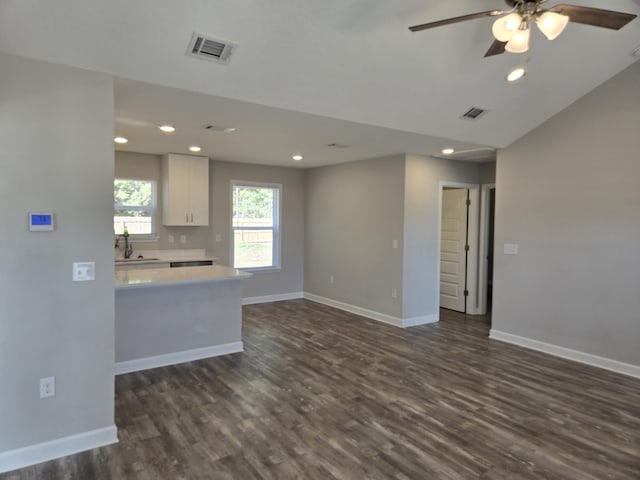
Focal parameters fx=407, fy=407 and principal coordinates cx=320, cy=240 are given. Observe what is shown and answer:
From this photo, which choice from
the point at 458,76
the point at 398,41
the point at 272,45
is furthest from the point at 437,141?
the point at 272,45

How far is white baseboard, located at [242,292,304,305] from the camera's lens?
694 cm

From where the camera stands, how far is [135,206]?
5953 millimetres

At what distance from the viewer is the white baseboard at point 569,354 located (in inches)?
159

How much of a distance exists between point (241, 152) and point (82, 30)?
3.42 meters

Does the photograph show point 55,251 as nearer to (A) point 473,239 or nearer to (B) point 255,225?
(B) point 255,225

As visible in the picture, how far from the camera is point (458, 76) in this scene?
137 inches

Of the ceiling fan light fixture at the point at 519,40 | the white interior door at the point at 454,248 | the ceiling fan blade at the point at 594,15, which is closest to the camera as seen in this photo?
the ceiling fan blade at the point at 594,15

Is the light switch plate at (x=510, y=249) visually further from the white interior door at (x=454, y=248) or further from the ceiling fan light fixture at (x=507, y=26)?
the ceiling fan light fixture at (x=507, y=26)

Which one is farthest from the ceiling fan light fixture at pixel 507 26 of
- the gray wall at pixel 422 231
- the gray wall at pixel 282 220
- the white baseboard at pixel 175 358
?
the gray wall at pixel 282 220

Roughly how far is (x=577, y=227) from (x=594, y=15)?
2.75 metres

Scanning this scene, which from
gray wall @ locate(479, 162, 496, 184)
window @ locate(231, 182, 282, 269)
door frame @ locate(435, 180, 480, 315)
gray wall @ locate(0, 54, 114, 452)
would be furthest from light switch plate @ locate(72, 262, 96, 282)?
gray wall @ locate(479, 162, 496, 184)

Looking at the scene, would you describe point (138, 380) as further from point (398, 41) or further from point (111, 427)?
point (398, 41)

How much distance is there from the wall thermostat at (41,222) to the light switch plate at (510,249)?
4.73 m

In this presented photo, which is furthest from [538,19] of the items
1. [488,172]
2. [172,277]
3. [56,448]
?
[488,172]
